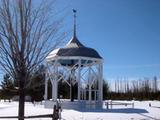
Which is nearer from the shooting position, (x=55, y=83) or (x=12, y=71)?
(x=12, y=71)

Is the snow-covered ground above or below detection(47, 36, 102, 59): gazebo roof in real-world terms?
below

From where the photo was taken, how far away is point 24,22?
867 centimetres

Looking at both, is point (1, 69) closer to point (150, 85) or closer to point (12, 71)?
point (12, 71)

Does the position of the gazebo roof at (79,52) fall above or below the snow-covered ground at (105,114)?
above

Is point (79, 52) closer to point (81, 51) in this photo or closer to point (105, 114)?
point (81, 51)

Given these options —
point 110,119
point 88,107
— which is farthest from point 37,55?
point 88,107

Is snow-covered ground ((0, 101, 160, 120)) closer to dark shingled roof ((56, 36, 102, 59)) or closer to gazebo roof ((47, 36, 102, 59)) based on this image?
gazebo roof ((47, 36, 102, 59))

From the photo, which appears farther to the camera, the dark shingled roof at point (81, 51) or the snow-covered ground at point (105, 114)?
the dark shingled roof at point (81, 51)

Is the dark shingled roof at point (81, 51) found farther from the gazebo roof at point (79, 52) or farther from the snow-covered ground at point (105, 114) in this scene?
the snow-covered ground at point (105, 114)

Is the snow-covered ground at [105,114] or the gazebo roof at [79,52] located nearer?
the snow-covered ground at [105,114]

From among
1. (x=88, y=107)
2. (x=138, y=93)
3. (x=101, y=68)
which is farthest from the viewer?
(x=138, y=93)

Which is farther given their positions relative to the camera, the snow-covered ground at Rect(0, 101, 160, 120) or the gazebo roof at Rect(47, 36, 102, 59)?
the gazebo roof at Rect(47, 36, 102, 59)

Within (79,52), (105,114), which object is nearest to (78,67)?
(79,52)

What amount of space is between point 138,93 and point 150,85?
12.5 m
